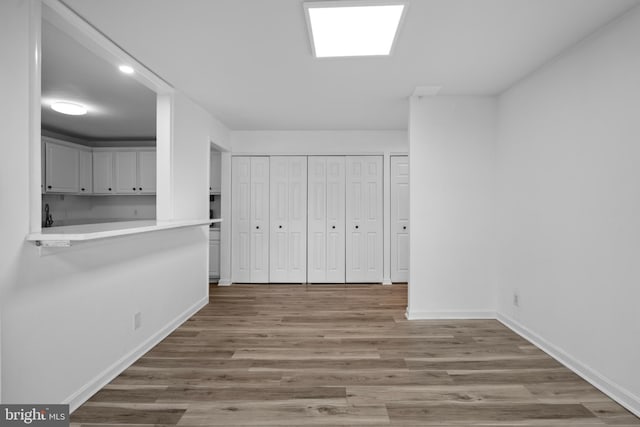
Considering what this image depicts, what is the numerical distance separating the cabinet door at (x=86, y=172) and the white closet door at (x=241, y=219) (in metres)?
2.52

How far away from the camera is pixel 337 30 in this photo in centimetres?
232

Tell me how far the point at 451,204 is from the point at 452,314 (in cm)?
119

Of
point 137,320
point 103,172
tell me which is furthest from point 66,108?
point 103,172

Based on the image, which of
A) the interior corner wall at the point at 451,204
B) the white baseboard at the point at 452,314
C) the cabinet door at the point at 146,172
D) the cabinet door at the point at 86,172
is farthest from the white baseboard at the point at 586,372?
the cabinet door at the point at 86,172

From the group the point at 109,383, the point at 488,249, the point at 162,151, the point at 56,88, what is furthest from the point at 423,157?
the point at 56,88

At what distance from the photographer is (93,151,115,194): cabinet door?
5848mm

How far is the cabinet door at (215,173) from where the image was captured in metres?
5.74

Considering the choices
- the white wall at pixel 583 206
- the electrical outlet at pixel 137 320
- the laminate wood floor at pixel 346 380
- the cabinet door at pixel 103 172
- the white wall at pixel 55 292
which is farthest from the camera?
the cabinet door at pixel 103 172

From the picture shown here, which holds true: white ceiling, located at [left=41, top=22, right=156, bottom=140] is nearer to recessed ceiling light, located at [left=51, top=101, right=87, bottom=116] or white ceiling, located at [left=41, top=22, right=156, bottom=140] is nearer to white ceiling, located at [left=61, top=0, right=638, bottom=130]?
recessed ceiling light, located at [left=51, top=101, right=87, bottom=116]

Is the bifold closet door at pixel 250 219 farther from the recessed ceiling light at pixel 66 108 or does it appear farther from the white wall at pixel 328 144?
the recessed ceiling light at pixel 66 108

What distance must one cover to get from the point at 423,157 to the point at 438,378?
2.21 m

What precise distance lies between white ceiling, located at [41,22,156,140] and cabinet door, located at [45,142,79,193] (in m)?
0.32

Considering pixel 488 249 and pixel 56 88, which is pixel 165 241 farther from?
pixel 488 249

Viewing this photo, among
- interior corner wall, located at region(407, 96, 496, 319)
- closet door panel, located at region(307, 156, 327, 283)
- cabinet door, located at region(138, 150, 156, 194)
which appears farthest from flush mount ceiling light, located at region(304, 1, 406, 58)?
cabinet door, located at region(138, 150, 156, 194)
